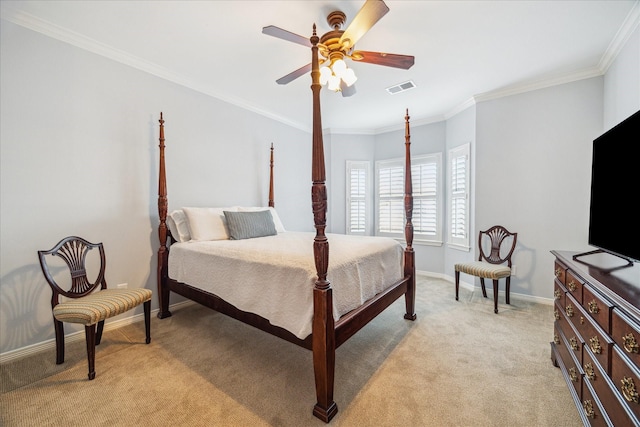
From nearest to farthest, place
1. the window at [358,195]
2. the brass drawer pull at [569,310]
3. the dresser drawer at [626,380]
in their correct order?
1. the dresser drawer at [626,380]
2. the brass drawer pull at [569,310]
3. the window at [358,195]

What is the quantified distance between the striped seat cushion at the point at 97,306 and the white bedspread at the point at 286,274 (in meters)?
0.50

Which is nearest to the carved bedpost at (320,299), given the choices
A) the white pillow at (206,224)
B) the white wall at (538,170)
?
the white pillow at (206,224)

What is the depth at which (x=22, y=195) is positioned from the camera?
212 cm

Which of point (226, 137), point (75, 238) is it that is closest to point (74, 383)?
point (75, 238)

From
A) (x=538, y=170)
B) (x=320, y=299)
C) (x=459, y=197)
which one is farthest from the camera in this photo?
(x=459, y=197)

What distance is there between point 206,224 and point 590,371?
3105 millimetres

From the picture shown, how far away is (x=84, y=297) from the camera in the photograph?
2.13 m

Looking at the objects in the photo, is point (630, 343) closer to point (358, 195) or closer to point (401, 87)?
point (401, 87)

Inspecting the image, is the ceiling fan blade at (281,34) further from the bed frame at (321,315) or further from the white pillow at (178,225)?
the white pillow at (178,225)

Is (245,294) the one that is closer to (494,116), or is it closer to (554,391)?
(554,391)

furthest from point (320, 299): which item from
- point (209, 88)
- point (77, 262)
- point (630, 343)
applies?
point (209, 88)

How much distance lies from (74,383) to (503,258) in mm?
4360

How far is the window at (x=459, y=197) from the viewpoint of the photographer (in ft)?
12.7

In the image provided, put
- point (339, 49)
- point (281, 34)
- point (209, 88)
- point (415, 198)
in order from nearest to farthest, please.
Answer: point (281, 34) → point (339, 49) → point (209, 88) → point (415, 198)
